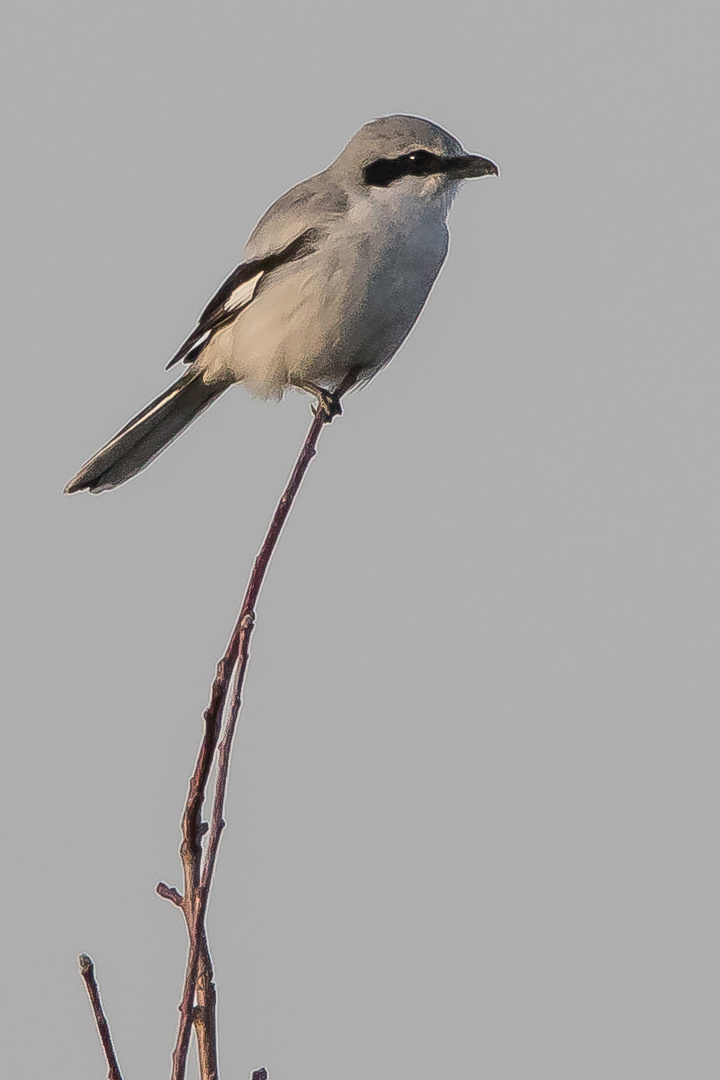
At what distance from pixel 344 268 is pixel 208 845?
257cm

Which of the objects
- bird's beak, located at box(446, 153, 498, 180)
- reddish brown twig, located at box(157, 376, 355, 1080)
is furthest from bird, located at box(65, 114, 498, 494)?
reddish brown twig, located at box(157, 376, 355, 1080)

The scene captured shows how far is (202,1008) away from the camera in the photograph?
171 cm

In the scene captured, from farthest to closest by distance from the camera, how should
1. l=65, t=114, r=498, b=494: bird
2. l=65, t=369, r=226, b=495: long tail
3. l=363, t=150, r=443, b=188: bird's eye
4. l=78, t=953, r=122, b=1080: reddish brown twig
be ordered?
1. l=65, t=369, r=226, b=495: long tail
2. l=363, t=150, r=443, b=188: bird's eye
3. l=65, t=114, r=498, b=494: bird
4. l=78, t=953, r=122, b=1080: reddish brown twig

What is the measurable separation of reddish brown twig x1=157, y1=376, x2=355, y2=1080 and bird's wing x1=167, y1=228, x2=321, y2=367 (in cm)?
237

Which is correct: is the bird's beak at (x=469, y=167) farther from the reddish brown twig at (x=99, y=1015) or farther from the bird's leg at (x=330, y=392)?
the reddish brown twig at (x=99, y=1015)

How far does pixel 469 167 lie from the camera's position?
4.12 metres

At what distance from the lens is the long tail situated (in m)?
4.61

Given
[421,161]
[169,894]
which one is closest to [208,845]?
[169,894]

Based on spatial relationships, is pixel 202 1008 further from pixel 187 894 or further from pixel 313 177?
pixel 313 177

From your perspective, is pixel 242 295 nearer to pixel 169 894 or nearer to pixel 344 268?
pixel 344 268

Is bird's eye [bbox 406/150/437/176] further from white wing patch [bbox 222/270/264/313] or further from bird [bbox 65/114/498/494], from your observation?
white wing patch [bbox 222/270/264/313]

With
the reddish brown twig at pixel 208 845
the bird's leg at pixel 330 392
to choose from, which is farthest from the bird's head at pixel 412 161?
the reddish brown twig at pixel 208 845

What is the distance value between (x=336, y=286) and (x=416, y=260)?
9.3 inches

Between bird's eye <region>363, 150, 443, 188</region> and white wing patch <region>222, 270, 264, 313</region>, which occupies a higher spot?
bird's eye <region>363, 150, 443, 188</region>
